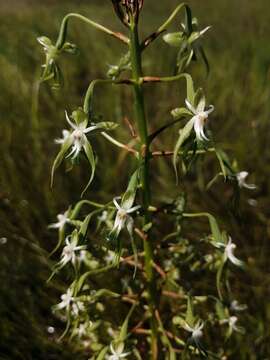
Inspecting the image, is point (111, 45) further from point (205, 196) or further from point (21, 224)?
point (21, 224)

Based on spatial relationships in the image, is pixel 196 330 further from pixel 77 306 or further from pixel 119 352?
pixel 77 306

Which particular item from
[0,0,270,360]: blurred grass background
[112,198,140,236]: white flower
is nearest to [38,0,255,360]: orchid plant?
[112,198,140,236]: white flower

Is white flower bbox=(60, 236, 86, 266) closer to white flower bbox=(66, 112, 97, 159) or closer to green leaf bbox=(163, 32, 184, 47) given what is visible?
white flower bbox=(66, 112, 97, 159)

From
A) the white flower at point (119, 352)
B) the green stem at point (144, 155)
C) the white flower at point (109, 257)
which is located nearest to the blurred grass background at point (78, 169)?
the green stem at point (144, 155)

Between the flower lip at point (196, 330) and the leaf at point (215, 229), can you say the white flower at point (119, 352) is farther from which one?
the leaf at point (215, 229)

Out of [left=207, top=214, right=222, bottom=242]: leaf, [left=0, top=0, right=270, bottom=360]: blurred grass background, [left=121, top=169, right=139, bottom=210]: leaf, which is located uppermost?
[left=121, top=169, right=139, bottom=210]: leaf

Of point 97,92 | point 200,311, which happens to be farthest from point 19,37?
point 200,311

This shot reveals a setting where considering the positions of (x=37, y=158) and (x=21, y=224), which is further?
(x=37, y=158)
